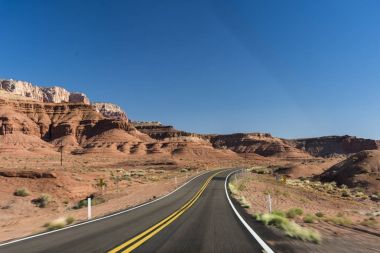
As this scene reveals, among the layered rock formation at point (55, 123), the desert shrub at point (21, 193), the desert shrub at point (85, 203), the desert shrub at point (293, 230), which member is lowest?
the desert shrub at point (85, 203)

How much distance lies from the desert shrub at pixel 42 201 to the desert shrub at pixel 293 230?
72.2 ft

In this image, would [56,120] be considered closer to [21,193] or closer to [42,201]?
[21,193]

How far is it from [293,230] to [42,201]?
25.8 metres

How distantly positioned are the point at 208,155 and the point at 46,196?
130 m

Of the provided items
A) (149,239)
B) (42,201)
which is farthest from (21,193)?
(149,239)

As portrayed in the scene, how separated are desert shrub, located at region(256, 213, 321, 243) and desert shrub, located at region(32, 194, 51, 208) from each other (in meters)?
22.0

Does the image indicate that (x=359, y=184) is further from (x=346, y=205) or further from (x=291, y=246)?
(x=291, y=246)

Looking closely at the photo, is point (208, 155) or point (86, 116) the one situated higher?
point (86, 116)

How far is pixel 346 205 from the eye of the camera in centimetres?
3553

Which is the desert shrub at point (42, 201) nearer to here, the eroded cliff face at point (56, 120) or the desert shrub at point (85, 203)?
the desert shrub at point (85, 203)

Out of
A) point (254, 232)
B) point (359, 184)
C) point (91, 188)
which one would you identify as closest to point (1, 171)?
point (91, 188)

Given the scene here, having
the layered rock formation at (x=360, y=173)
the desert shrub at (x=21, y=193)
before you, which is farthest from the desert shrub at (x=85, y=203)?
the layered rock formation at (x=360, y=173)

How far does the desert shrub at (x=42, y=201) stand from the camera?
106 feet

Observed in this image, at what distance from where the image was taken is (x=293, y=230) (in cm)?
1191
